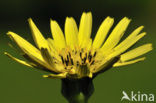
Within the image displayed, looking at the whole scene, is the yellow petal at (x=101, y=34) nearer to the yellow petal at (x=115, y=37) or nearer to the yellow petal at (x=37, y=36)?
the yellow petal at (x=115, y=37)

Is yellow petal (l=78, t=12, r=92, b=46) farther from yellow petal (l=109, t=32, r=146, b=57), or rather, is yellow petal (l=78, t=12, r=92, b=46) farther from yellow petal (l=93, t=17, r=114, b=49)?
yellow petal (l=109, t=32, r=146, b=57)

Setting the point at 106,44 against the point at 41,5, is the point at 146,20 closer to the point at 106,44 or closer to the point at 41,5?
the point at 41,5

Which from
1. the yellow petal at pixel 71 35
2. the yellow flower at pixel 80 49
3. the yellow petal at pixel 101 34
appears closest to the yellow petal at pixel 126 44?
the yellow flower at pixel 80 49

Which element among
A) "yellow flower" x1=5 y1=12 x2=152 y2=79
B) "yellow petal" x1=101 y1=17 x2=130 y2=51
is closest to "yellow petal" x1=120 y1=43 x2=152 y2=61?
"yellow flower" x1=5 y1=12 x2=152 y2=79

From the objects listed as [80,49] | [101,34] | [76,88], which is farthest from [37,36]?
[76,88]

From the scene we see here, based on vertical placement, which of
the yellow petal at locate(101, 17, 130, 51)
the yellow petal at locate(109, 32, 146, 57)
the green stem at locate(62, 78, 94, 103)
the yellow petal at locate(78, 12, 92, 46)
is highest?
the yellow petal at locate(78, 12, 92, 46)

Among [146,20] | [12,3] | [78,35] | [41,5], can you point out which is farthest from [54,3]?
[78,35]

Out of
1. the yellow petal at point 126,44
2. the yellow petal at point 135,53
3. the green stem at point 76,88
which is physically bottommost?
the green stem at point 76,88

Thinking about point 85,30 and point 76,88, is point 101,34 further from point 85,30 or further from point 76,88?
point 76,88

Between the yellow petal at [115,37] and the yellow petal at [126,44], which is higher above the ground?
the yellow petal at [115,37]
